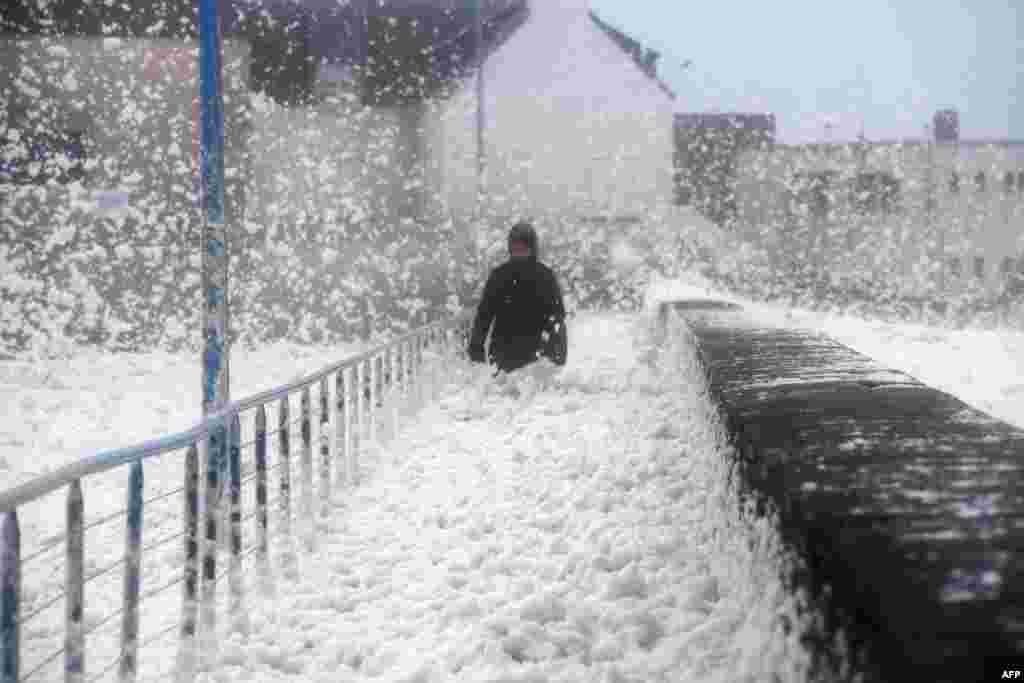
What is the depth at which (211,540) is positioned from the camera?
3889mm

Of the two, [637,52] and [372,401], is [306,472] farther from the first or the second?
[637,52]

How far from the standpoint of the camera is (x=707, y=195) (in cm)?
4488

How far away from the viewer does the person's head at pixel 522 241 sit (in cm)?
858

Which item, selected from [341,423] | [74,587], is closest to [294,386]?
[341,423]

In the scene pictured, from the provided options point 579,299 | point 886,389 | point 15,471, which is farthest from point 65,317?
point 886,389

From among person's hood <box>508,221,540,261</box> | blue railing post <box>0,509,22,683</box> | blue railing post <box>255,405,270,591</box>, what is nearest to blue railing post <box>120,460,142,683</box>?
blue railing post <box>0,509,22,683</box>

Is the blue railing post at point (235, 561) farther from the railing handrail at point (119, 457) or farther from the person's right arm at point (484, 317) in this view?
the person's right arm at point (484, 317)

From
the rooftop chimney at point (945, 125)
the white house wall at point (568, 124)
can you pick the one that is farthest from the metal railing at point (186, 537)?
the rooftop chimney at point (945, 125)

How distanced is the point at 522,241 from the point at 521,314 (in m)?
0.72

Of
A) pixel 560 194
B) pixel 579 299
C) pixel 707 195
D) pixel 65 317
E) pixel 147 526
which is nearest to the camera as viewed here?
pixel 147 526

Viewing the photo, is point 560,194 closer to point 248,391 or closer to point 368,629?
point 248,391

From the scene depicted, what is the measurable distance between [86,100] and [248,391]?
1100cm

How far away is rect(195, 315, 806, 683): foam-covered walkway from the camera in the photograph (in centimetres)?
320

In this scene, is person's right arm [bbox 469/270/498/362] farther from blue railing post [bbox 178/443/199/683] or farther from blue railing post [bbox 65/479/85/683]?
blue railing post [bbox 65/479/85/683]
